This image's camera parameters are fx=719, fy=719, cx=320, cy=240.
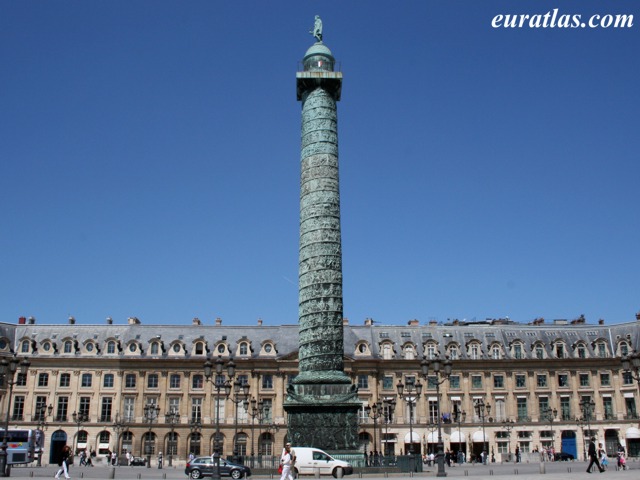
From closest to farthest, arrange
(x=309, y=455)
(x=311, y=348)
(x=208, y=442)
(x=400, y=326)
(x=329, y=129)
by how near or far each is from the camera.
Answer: (x=309, y=455)
(x=311, y=348)
(x=329, y=129)
(x=208, y=442)
(x=400, y=326)

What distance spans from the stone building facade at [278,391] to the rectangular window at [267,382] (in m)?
0.06

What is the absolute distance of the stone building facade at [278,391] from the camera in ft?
140

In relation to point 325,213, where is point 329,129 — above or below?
above

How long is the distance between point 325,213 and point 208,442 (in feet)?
77.6

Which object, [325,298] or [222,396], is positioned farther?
[222,396]

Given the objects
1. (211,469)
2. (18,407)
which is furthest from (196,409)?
(211,469)

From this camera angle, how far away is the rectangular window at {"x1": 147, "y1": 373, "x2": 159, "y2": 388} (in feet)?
144

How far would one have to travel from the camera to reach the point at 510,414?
43812 mm

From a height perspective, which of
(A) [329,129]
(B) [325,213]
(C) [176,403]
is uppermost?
(A) [329,129]

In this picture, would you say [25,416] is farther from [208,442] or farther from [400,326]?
[400,326]

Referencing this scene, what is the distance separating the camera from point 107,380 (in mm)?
43906

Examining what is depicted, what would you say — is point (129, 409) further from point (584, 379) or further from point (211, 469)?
point (584, 379)

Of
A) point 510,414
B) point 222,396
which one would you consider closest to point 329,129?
point 222,396

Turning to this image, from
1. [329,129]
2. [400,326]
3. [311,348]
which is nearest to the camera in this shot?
[311,348]
